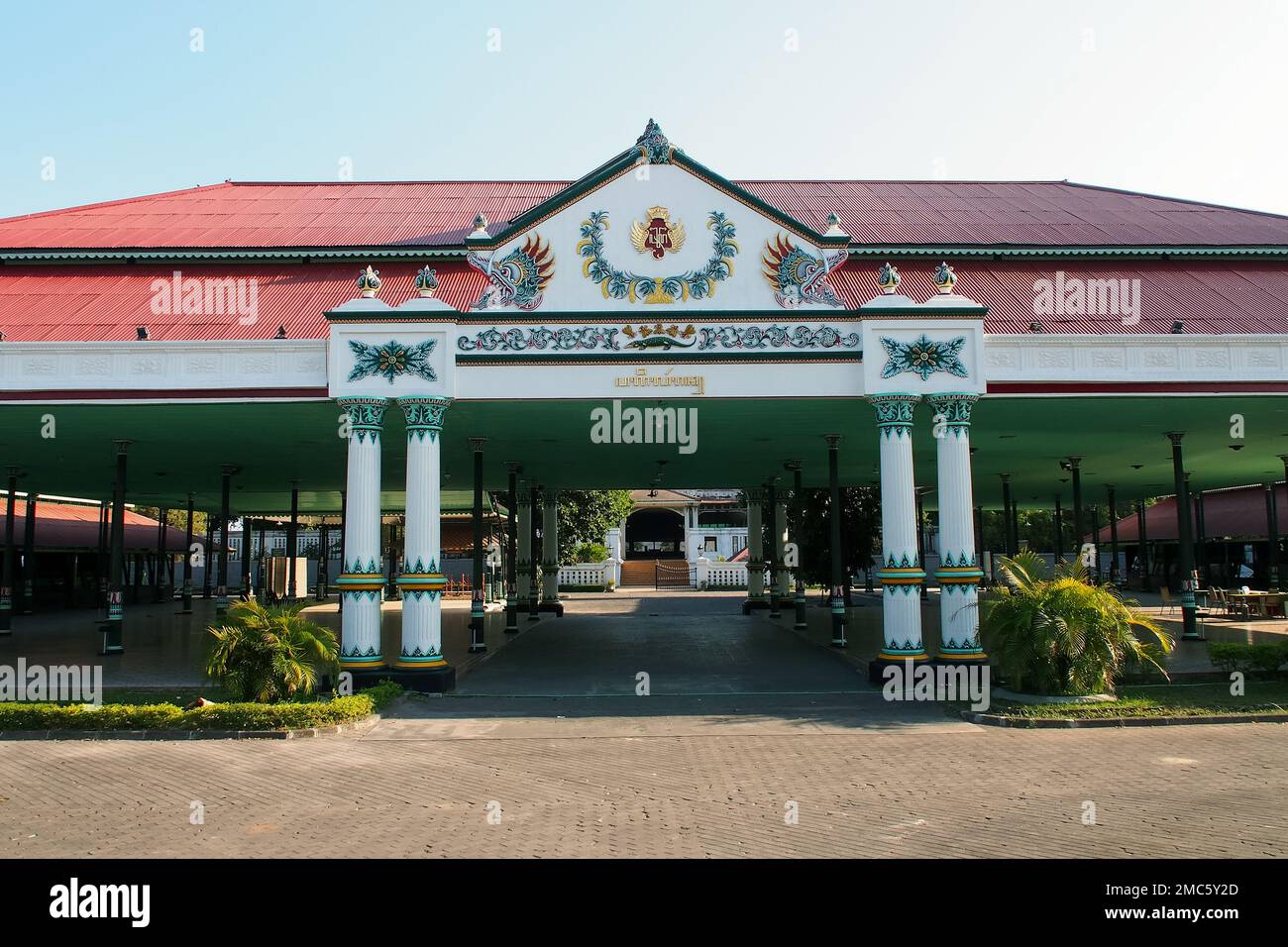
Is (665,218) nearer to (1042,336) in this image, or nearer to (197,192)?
(1042,336)

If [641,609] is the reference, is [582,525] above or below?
above

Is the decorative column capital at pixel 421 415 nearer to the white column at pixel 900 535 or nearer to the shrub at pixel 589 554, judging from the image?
the white column at pixel 900 535

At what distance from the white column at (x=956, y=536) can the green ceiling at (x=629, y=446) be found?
49.7 inches

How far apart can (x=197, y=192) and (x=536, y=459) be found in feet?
33.3

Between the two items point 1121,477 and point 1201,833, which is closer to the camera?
point 1201,833

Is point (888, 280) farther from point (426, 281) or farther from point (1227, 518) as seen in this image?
point (1227, 518)

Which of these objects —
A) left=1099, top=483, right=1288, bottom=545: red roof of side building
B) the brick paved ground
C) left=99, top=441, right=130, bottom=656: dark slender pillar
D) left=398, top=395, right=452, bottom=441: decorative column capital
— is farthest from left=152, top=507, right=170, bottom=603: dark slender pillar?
left=1099, top=483, right=1288, bottom=545: red roof of side building

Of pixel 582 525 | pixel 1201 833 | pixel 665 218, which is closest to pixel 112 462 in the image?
pixel 665 218

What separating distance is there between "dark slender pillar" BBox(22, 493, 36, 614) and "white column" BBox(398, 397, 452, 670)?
20.2 metres

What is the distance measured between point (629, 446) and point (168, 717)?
11692mm

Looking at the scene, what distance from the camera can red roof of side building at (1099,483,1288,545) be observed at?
35.3 m

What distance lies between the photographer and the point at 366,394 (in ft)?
47.6

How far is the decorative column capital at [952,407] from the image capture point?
14.7 m

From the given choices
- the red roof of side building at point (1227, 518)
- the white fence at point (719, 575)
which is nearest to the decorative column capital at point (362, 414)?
the red roof of side building at point (1227, 518)
